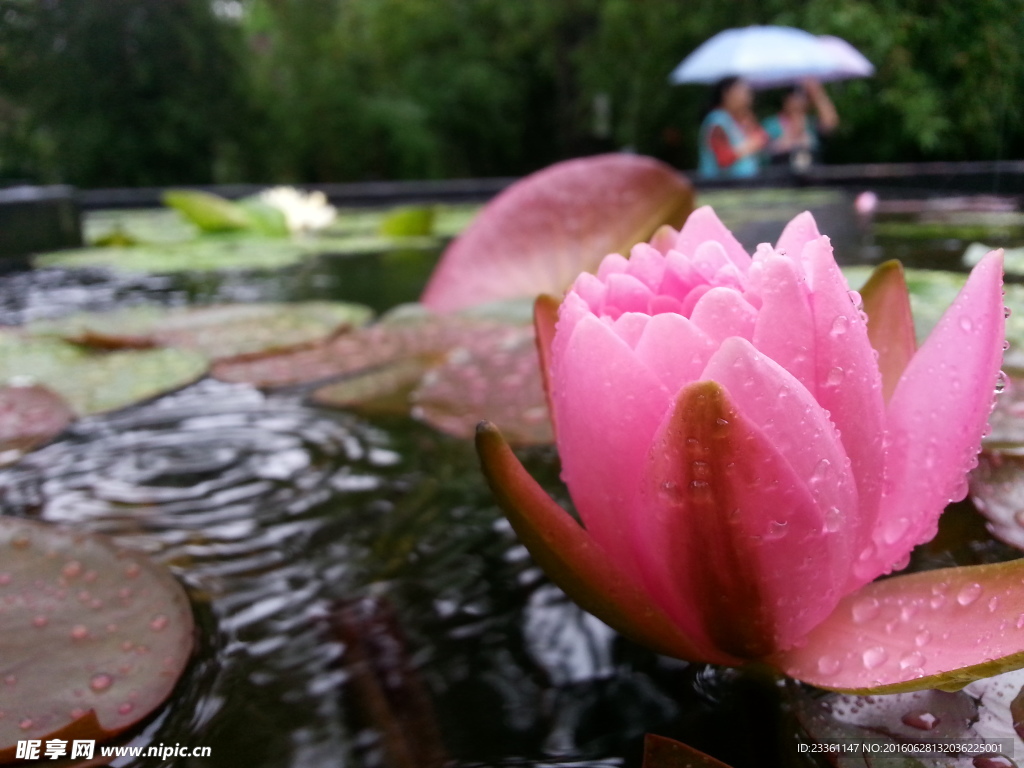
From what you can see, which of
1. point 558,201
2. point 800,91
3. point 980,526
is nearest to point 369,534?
point 980,526

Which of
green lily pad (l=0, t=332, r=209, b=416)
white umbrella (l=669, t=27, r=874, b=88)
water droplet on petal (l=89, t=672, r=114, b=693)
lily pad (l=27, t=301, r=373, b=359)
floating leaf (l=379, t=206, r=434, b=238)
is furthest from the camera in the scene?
white umbrella (l=669, t=27, r=874, b=88)

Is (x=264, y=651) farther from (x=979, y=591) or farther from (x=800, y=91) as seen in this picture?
(x=800, y=91)

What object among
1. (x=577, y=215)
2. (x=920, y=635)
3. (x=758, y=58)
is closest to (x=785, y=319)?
(x=920, y=635)

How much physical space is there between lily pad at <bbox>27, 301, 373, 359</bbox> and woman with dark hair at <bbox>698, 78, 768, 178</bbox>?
9.17 ft

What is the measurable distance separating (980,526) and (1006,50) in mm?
325

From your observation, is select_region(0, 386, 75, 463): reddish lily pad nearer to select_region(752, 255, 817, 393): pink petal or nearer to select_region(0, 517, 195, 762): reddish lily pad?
select_region(0, 517, 195, 762): reddish lily pad

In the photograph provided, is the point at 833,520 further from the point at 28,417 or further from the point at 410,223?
the point at 410,223

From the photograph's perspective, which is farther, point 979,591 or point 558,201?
point 558,201

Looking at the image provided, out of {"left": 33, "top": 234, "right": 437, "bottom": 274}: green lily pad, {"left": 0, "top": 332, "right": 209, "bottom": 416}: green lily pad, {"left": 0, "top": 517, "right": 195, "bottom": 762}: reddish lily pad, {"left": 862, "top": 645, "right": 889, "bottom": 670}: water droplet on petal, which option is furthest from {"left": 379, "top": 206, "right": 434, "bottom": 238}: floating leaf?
{"left": 862, "top": 645, "right": 889, "bottom": 670}: water droplet on petal

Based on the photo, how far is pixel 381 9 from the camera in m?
7.58

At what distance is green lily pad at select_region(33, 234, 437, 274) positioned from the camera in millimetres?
1926

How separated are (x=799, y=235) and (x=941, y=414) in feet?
0.30

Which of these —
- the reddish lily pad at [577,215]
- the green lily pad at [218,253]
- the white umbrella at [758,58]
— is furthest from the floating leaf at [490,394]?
the white umbrella at [758,58]

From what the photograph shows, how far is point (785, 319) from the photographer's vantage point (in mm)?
263
